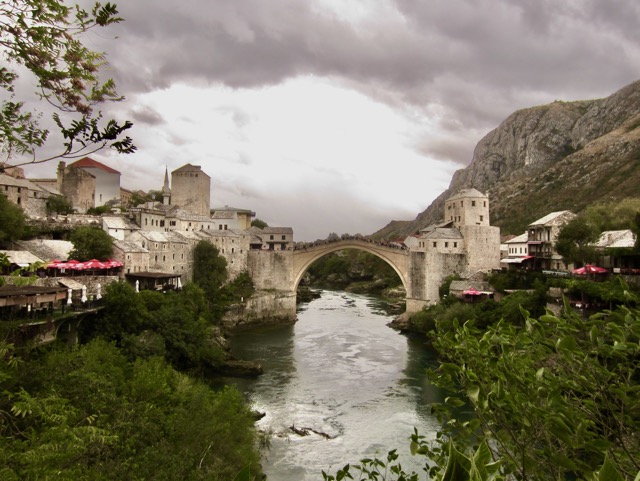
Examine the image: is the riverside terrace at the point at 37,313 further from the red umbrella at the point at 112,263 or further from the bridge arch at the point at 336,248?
the bridge arch at the point at 336,248

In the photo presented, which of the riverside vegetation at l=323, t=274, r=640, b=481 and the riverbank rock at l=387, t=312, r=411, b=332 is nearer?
the riverside vegetation at l=323, t=274, r=640, b=481

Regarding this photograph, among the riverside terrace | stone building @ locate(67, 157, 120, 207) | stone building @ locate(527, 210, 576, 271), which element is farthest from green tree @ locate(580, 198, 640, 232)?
stone building @ locate(67, 157, 120, 207)

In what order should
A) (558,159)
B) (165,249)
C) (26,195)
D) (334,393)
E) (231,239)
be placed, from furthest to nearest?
(558,159)
(231,239)
(26,195)
(165,249)
(334,393)

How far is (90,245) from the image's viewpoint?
26.0 metres

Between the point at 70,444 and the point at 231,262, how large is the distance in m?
32.0

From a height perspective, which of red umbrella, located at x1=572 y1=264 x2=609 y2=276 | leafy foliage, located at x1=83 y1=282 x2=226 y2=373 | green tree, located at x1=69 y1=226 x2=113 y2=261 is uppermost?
green tree, located at x1=69 y1=226 x2=113 y2=261

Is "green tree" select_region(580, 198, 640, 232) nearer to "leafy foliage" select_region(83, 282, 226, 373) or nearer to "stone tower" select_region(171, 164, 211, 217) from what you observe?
"leafy foliage" select_region(83, 282, 226, 373)

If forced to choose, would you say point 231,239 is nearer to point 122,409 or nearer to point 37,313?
point 37,313

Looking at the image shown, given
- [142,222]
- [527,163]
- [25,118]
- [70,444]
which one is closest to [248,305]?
[142,222]

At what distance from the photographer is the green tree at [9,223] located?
80.4ft

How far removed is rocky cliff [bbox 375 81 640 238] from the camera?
198ft

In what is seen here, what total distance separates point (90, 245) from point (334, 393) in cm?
1522

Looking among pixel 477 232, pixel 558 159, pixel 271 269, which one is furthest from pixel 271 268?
pixel 558 159

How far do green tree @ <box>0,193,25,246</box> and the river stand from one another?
1294 centimetres
